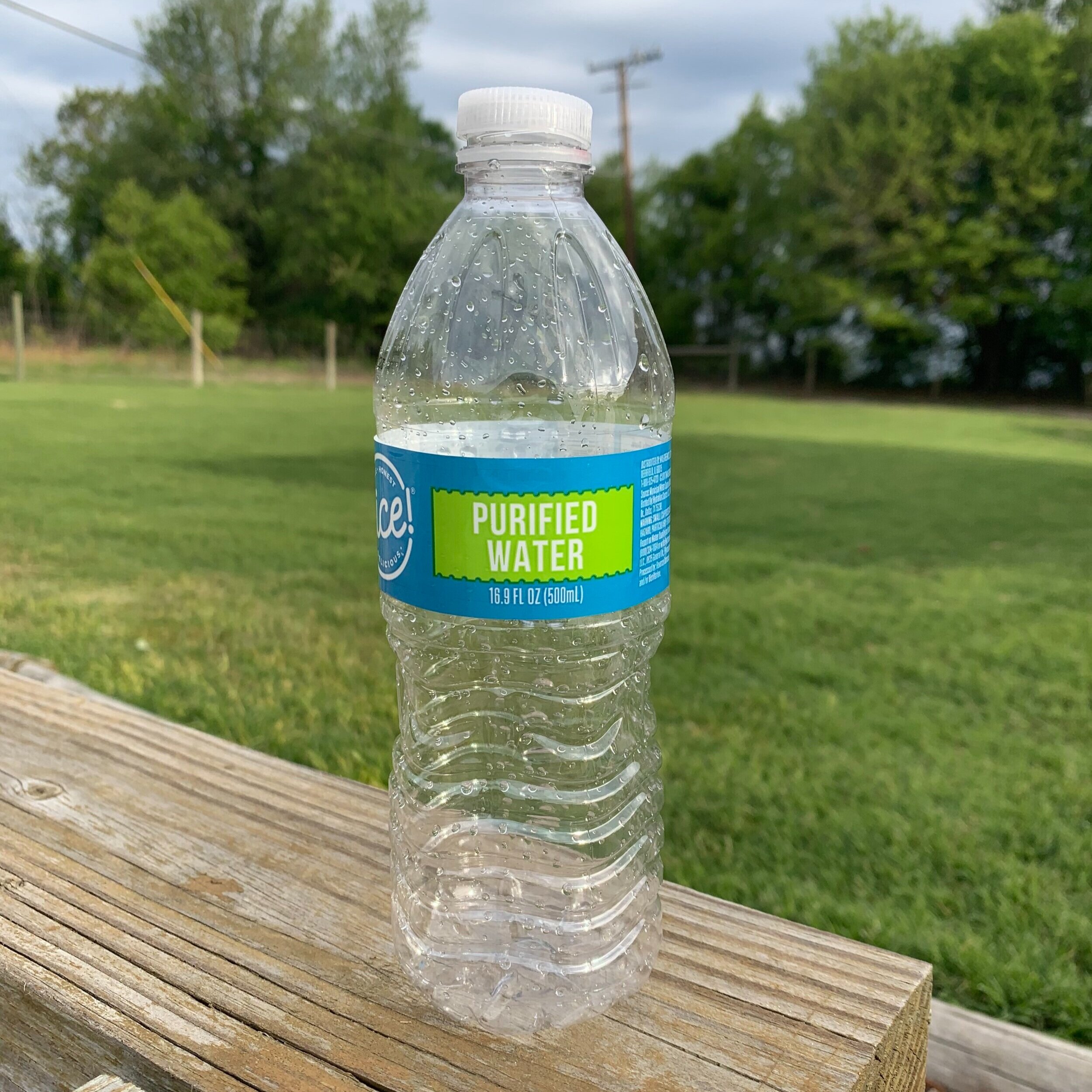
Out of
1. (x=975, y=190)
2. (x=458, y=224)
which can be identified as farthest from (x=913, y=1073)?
(x=975, y=190)

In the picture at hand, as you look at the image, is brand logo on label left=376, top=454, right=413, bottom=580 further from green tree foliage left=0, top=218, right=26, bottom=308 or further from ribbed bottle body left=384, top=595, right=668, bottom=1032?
green tree foliage left=0, top=218, right=26, bottom=308

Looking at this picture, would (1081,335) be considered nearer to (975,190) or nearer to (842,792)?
(975,190)

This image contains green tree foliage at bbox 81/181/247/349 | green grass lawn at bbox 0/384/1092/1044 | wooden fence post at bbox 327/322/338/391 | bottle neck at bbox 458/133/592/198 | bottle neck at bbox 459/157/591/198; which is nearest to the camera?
bottle neck at bbox 458/133/592/198

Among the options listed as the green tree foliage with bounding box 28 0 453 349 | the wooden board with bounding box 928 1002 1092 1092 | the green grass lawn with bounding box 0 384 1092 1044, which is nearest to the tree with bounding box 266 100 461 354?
the green tree foliage with bounding box 28 0 453 349

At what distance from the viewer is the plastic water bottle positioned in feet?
3.64

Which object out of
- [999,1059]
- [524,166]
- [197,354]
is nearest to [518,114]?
[524,166]

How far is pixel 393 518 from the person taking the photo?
3.81 feet

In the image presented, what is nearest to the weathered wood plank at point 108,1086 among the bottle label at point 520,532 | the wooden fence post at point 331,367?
the bottle label at point 520,532

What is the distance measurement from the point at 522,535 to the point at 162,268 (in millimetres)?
28324

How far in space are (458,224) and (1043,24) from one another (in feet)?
96.9

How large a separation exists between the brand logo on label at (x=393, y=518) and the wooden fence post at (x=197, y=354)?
1931 cm

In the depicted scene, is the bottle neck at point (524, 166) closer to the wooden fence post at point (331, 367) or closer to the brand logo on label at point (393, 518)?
the brand logo on label at point (393, 518)

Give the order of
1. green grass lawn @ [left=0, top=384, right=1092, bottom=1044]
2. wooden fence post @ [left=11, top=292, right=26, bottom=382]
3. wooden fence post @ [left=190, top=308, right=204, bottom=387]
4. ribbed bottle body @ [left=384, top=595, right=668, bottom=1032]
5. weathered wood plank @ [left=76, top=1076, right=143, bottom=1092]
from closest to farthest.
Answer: weathered wood plank @ [left=76, top=1076, right=143, bottom=1092], ribbed bottle body @ [left=384, top=595, right=668, bottom=1032], green grass lawn @ [left=0, top=384, right=1092, bottom=1044], wooden fence post @ [left=11, top=292, right=26, bottom=382], wooden fence post @ [left=190, top=308, right=204, bottom=387]

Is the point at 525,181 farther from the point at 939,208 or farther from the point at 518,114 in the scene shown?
the point at 939,208
